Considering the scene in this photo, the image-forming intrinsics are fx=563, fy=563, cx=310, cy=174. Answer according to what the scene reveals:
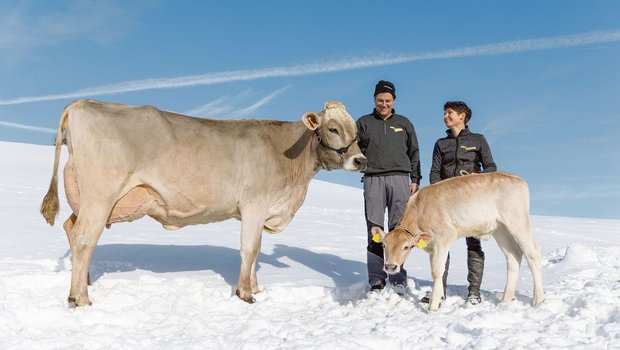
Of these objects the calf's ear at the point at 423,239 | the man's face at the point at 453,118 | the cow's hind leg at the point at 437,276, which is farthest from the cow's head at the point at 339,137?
the cow's hind leg at the point at 437,276

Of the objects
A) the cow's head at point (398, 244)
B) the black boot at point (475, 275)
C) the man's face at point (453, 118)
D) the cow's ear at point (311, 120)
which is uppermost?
the man's face at point (453, 118)

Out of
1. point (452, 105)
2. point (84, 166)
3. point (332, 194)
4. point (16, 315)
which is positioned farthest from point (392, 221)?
point (332, 194)

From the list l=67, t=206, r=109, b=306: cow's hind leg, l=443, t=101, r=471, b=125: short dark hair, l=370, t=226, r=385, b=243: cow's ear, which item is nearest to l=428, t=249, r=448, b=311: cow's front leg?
l=370, t=226, r=385, b=243: cow's ear

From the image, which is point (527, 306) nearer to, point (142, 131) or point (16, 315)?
point (142, 131)

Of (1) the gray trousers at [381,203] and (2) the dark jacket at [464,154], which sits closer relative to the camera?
(2) the dark jacket at [464,154]

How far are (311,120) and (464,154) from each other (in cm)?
198

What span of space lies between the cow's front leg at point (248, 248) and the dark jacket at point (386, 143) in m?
1.72

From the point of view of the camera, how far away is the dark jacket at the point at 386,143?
7656mm

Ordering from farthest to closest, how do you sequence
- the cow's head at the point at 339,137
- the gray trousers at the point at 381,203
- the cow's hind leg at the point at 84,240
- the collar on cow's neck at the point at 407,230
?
the gray trousers at the point at 381,203, the cow's head at the point at 339,137, the cow's hind leg at the point at 84,240, the collar on cow's neck at the point at 407,230

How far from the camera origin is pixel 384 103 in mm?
7695

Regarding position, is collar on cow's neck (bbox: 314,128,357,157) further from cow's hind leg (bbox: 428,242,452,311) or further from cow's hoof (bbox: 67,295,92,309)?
cow's hoof (bbox: 67,295,92,309)

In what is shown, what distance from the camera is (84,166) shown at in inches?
257

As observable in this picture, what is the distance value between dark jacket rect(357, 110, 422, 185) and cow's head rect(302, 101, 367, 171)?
0.28 meters

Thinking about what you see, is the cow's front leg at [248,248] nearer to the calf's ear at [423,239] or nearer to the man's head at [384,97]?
the calf's ear at [423,239]
